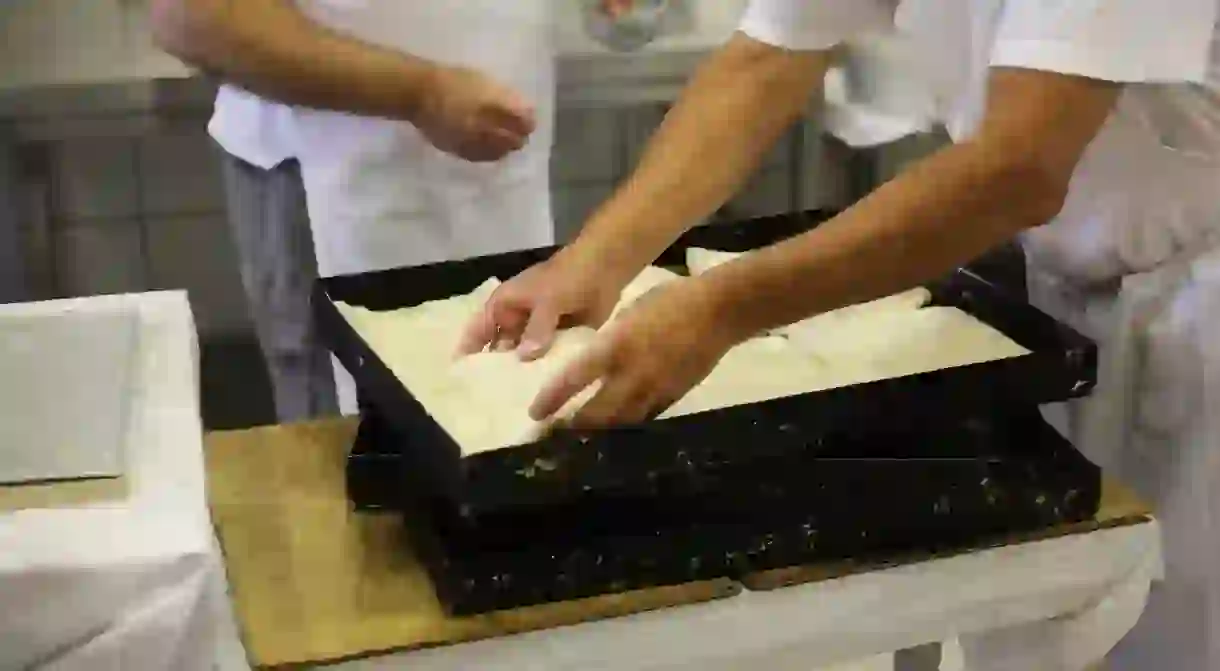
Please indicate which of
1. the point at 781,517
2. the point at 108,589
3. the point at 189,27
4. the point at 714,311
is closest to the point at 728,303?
the point at 714,311

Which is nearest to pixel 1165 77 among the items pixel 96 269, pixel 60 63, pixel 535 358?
pixel 535 358

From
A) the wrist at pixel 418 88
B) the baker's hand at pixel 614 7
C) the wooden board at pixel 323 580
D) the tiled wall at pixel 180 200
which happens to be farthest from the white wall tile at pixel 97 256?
the wooden board at pixel 323 580

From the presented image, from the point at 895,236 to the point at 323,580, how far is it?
1.09 feet

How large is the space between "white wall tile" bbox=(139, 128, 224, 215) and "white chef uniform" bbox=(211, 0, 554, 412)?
2.77 feet

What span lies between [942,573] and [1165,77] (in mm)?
272

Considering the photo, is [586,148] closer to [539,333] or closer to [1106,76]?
[539,333]

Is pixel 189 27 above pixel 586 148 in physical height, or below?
above

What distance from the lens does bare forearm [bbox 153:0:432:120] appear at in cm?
102

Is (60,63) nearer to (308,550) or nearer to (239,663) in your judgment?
(308,550)

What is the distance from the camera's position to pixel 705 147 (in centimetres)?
91

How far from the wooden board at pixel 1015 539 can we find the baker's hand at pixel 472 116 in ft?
1.51

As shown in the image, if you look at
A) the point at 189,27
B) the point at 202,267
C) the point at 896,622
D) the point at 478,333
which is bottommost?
the point at 202,267

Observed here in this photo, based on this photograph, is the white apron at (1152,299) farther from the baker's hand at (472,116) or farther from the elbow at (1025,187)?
the baker's hand at (472,116)

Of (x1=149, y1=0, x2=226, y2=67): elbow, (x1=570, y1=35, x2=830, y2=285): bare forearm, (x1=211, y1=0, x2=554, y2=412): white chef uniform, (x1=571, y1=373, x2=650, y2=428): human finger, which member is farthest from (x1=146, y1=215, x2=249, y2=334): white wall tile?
(x1=571, y1=373, x2=650, y2=428): human finger
